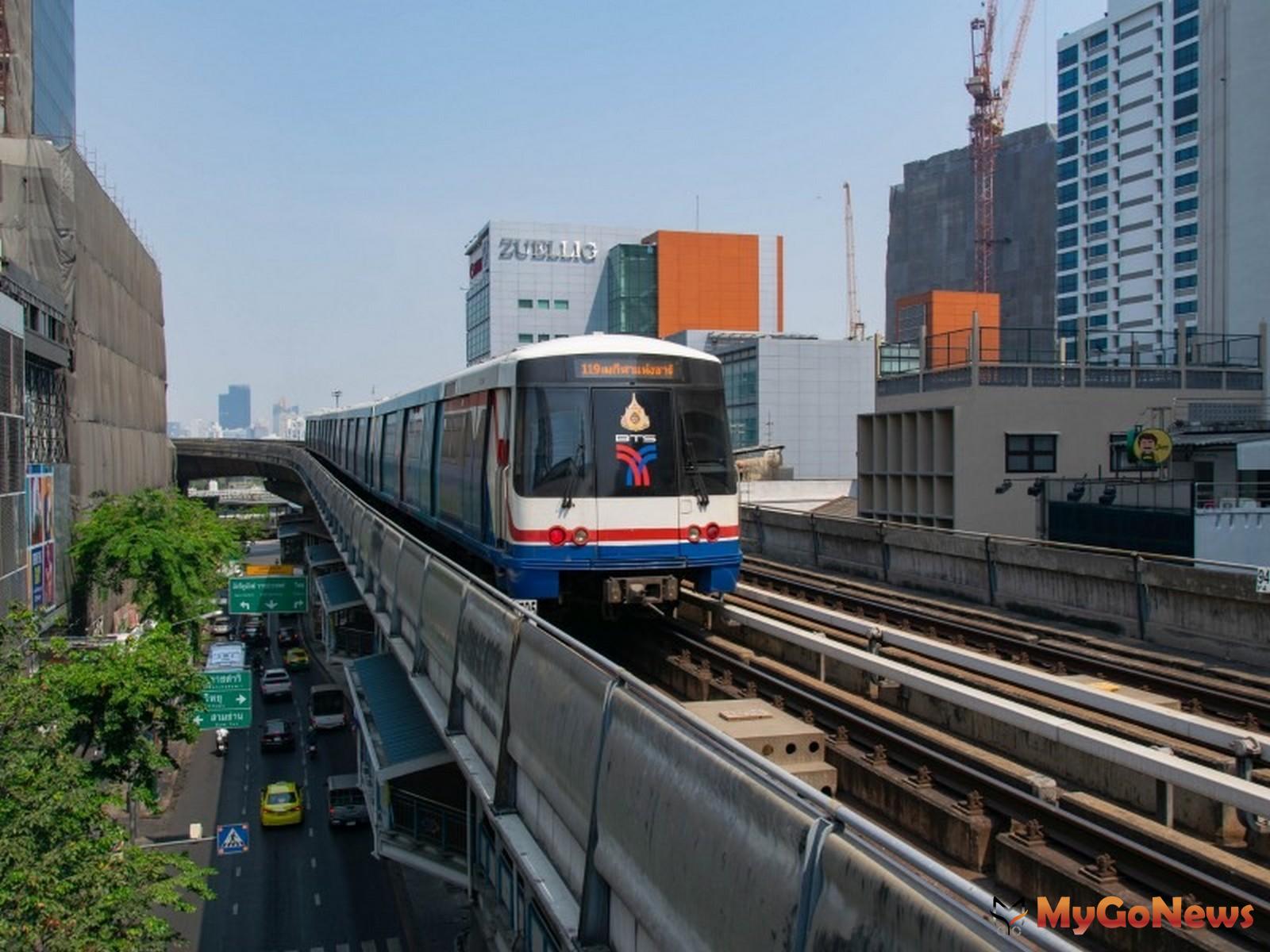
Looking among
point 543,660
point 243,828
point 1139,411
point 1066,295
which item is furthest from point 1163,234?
point 543,660

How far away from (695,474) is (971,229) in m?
142

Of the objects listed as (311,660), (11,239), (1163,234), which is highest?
(1163,234)

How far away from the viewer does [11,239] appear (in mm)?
33406

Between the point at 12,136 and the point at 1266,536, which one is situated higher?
the point at 12,136

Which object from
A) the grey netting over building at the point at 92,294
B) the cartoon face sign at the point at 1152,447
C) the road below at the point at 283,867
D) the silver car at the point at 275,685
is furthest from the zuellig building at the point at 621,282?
the cartoon face sign at the point at 1152,447

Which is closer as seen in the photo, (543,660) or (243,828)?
(543,660)

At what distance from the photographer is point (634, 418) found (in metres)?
12.5

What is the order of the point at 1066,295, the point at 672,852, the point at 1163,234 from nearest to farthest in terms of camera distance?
the point at 672,852, the point at 1163,234, the point at 1066,295

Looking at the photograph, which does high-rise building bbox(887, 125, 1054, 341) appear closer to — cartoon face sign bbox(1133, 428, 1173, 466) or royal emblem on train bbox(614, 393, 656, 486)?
cartoon face sign bbox(1133, 428, 1173, 466)

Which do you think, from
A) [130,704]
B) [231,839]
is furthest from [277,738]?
[130,704]

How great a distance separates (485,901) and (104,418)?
1461 inches

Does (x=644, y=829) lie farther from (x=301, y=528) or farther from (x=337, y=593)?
(x=301, y=528)

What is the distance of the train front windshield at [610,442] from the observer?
12.3m

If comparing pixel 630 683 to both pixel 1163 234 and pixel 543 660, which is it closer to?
pixel 543 660
